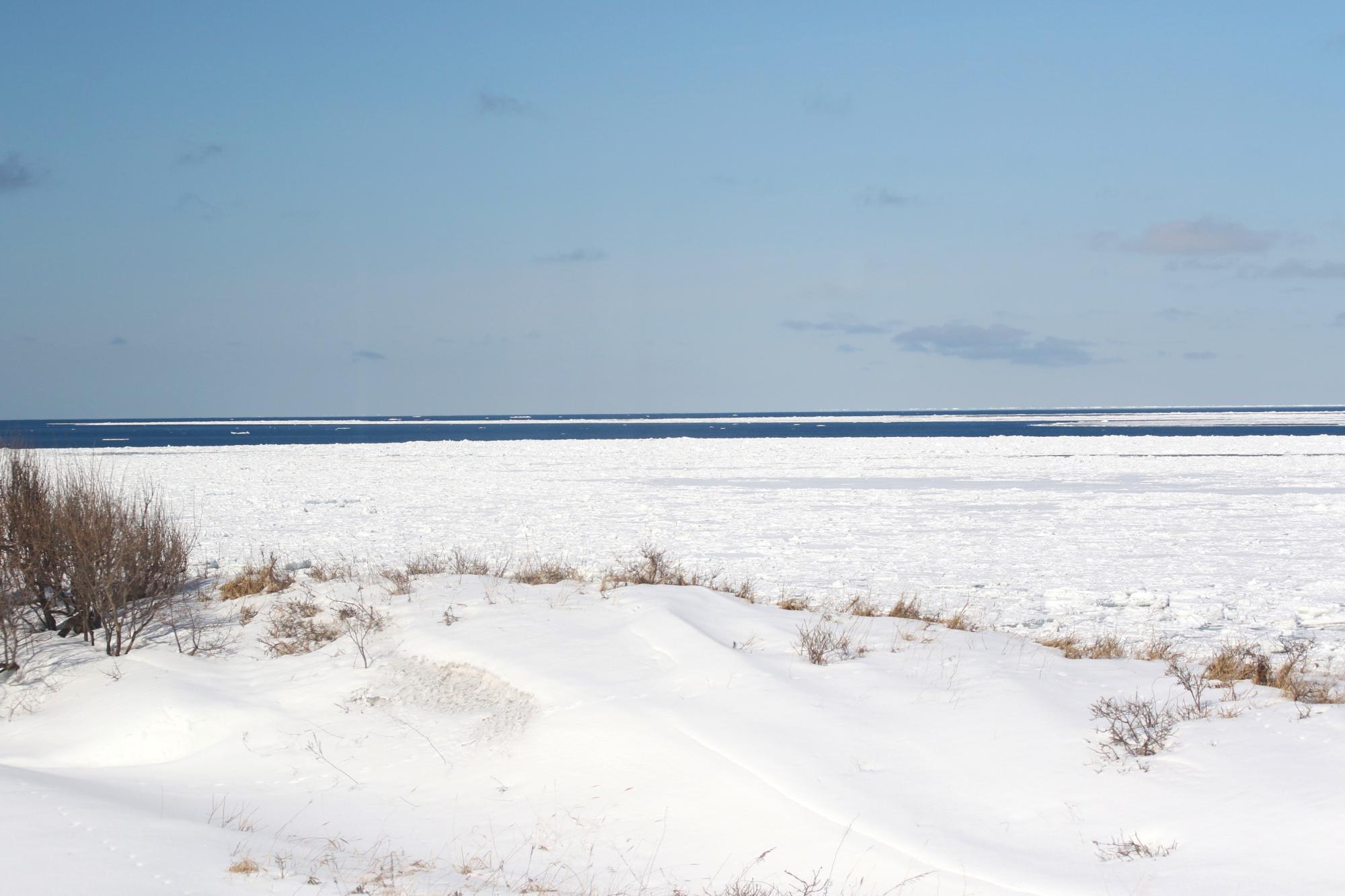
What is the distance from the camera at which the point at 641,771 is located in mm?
5957

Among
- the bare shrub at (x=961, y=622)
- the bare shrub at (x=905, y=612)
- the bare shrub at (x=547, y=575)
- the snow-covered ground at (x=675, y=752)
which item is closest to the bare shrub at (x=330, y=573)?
the snow-covered ground at (x=675, y=752)

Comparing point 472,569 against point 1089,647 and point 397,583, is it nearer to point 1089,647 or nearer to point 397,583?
point 397,583

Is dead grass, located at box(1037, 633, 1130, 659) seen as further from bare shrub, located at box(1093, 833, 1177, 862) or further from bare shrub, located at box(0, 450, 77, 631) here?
bare shrub, located at box(0, 450, 77, 631)

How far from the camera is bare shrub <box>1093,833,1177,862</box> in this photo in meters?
4.73

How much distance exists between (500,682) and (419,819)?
1585 millimetres

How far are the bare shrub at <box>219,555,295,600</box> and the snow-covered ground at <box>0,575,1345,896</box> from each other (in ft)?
6.18

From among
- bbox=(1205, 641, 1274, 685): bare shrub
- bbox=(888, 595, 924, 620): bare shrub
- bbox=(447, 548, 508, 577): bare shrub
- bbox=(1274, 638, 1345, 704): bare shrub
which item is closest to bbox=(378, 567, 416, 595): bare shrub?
bbox=(447, 548, 508, 577): bare shrub

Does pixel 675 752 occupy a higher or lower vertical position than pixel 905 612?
lower

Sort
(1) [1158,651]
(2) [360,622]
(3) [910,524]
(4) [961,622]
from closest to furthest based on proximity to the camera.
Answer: (1) [1158,651] → (2) [360,622] → (4) [961,622] → (3) [910,524]

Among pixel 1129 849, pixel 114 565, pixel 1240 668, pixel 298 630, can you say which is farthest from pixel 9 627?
pixel 1240 668

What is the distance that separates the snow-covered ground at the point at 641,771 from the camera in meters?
4.76

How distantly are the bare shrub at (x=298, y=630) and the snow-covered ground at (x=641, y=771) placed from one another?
7.8 inches

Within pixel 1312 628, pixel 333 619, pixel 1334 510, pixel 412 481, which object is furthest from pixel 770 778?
pixel 412 481

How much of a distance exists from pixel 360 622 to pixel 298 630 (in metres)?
0.69
